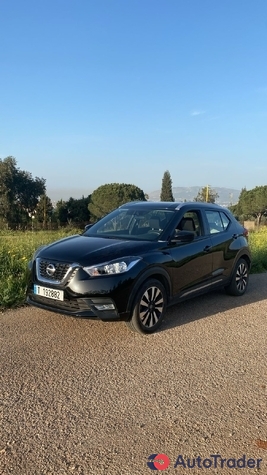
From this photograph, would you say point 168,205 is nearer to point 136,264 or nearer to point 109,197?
point 136,264

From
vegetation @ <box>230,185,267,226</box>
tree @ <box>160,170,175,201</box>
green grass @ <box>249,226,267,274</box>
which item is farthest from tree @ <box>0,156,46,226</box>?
green grass @ <box>249,226,267,274</box>

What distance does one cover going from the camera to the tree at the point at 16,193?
60.0m

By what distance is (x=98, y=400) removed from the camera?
3309 millimetres

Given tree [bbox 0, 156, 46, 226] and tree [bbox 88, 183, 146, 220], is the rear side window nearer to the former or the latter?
tree [bbox 0, 156, 46, 226]

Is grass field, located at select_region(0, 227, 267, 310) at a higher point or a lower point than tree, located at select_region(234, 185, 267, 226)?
lower

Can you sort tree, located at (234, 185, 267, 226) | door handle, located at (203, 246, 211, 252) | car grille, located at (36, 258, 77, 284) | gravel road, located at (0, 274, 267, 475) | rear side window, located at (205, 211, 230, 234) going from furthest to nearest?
1. tree, located at (234, 185, 267, 226)
2. rear side window, located at (205, 211, 230, 234)
3. door handle, located at (203, 246, 211, 252)
4. car grille, located at (36, 258, 77, 284)
5. gravel road, located at (0, 274, 267, 475)

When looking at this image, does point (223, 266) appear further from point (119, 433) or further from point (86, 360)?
point (119, 433)

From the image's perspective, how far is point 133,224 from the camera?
19.1ft

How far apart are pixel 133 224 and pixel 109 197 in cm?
5985

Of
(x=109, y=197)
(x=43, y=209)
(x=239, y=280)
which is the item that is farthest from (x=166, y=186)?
(x=239, y=280)

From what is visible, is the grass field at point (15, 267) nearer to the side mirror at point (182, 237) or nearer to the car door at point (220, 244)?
the side mirror at point (182, 237)

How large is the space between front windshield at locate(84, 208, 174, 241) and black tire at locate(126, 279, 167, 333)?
733 millimetres

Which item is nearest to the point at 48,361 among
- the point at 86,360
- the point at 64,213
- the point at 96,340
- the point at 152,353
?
the point at 86,360

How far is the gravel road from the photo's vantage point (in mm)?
2623
